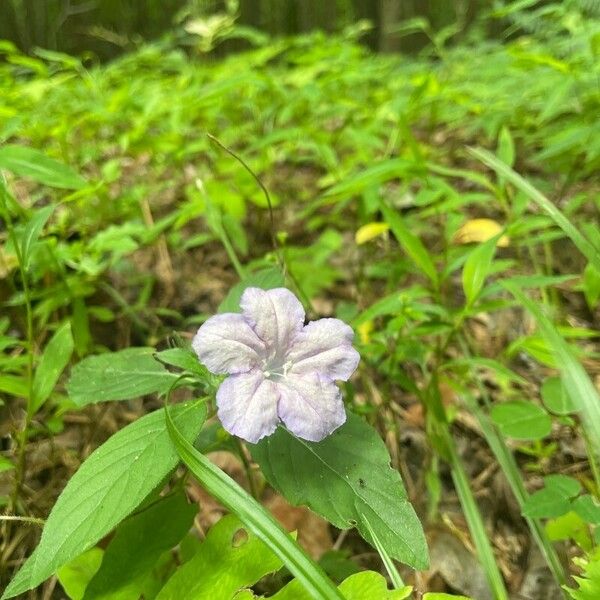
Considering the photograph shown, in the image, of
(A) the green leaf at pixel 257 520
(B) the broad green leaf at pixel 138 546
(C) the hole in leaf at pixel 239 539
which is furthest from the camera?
(C) the hole in leaf at pixel 239 539

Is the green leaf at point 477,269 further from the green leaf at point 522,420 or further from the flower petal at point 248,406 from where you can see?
the flower petal at point 248,406

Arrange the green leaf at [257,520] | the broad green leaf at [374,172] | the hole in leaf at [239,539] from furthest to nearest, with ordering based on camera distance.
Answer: the broad green leaf at [374,172], the hole in leaf at [239,539], the green leaf at [257,520]

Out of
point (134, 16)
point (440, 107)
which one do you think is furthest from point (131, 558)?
point (134, 16)

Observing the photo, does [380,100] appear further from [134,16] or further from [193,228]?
[134,16]

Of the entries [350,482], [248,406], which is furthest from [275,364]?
[350,482]

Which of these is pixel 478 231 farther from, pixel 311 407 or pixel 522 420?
pixel 311 407

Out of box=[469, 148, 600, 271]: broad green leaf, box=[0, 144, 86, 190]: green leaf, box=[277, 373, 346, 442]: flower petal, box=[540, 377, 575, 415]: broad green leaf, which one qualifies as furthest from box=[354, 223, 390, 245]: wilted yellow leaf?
box=[277, 373, 346, 442]: flower petal

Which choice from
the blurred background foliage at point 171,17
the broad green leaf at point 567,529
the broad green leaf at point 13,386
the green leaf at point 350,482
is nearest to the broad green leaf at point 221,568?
the green leaf at point 350,482
